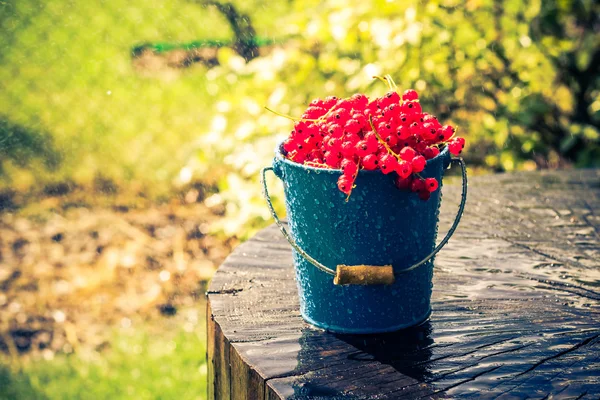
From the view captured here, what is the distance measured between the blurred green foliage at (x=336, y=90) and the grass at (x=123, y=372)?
56 cm

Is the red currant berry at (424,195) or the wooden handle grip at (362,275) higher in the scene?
the red currant berry at (424,195)

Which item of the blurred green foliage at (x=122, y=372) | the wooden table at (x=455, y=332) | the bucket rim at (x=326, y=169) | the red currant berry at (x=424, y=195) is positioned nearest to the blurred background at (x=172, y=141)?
the blurred green foliage at (x=122, y=372)

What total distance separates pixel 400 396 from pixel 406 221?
0.28m

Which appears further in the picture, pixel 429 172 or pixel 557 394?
pixel 429 172

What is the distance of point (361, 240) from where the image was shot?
1.17m

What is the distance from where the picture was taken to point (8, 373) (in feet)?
9.13

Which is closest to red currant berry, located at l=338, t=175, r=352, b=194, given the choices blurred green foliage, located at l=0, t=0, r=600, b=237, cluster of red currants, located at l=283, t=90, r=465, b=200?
cluster of red currants, located at l=283, t=90, r=465, b=200

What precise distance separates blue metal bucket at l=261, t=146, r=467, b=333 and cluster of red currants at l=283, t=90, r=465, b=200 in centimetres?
2

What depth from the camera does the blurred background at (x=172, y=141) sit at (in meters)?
2.86

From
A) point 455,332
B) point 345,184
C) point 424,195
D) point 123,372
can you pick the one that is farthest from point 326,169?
point 123,372

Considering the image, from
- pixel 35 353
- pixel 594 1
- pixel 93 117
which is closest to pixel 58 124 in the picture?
pixel 93 117

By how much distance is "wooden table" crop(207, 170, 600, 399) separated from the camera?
3.55 feet

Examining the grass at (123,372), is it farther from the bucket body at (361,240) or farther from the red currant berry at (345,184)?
the red currant berry at (345,184)

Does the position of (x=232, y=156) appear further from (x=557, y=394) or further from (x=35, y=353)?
(x=557, y=394)
